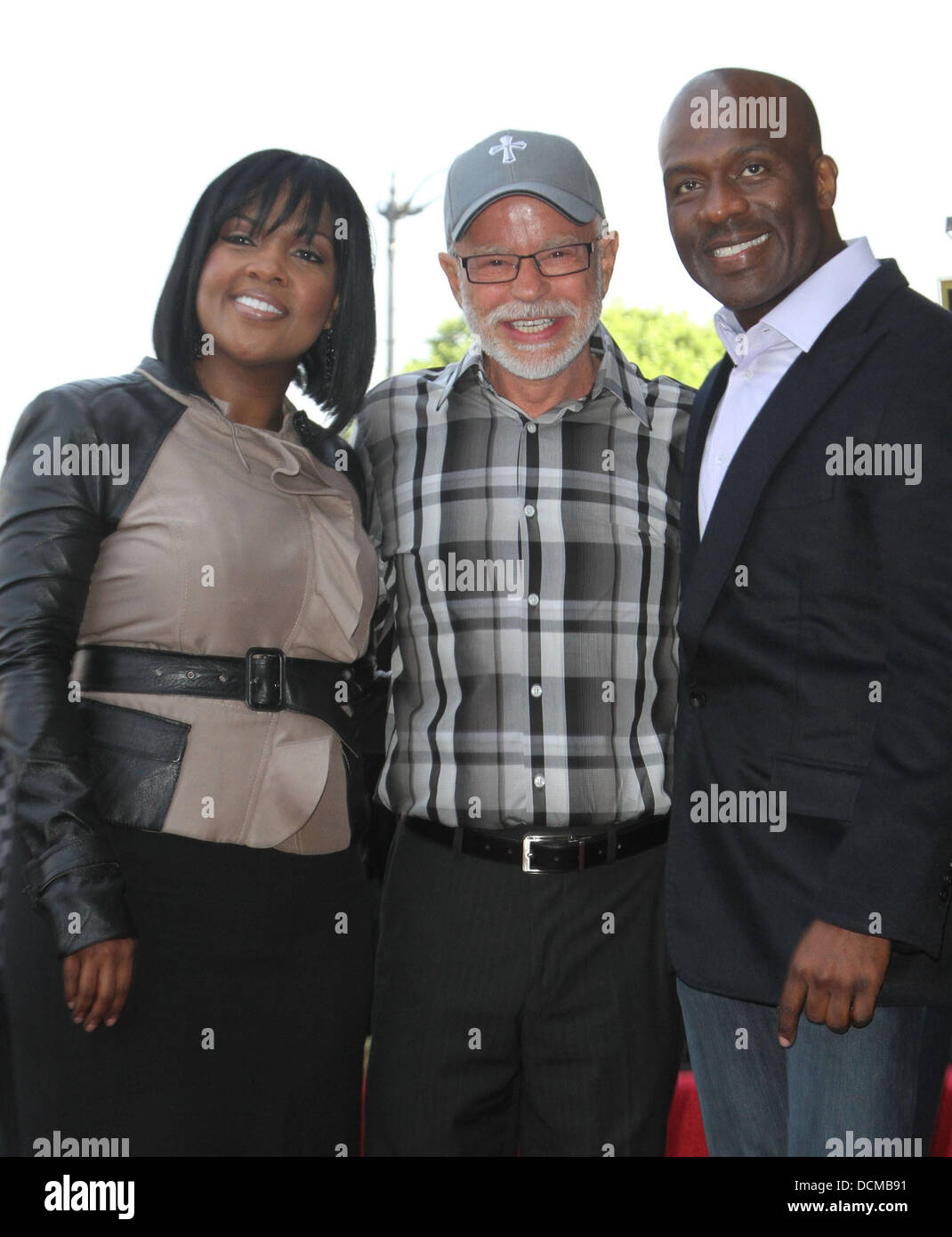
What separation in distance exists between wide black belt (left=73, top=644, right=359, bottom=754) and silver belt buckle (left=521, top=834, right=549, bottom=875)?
0.45 m

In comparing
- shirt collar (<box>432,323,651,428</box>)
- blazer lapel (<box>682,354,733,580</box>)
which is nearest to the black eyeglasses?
shirt collar (<box>432,323,651,428</box>)

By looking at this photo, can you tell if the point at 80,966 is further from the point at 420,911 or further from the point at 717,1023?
the point at 717,1023

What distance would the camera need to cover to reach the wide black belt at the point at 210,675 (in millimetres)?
2311

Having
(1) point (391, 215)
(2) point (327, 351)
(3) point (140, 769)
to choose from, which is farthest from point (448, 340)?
(3) point (140, 769)

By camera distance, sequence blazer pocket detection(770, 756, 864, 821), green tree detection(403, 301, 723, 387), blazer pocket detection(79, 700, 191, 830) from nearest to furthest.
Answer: blazer pocket detection(770, 756, 864, 821), blazer pocket detection(79, 700, 191, 830), green tree detection(403, 301, 723, 387)

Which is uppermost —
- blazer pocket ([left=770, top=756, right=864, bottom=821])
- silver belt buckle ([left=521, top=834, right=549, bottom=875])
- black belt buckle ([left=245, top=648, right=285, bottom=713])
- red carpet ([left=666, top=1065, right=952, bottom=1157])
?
black belt buckle ([left=245, top=648, right=285, bottom=713])

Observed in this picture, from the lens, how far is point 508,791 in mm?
2469

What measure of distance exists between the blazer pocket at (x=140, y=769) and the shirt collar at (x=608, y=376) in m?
0.90

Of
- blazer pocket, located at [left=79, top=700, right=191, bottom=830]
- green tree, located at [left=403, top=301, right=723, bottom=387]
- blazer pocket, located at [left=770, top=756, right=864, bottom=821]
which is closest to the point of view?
blazer pocket, located at [left=770, top=756, right=864, bottom=821]

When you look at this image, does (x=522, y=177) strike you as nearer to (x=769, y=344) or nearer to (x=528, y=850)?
(x=769, y=344)

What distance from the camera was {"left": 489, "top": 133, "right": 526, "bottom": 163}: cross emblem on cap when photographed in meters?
2.66

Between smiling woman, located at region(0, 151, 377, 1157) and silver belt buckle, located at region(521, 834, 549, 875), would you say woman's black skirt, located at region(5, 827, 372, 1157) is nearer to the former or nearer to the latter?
smiling woman, located at region(0, 151, 377, 1157)

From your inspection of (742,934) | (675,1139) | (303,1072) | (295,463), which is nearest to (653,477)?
(295,463)

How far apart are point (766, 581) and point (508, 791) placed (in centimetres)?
67
